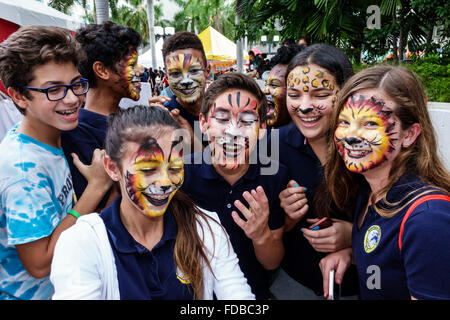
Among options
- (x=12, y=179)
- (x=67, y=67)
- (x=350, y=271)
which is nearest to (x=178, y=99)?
(x=67, y=67)

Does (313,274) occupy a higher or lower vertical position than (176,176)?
lower

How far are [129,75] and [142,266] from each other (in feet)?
5.44

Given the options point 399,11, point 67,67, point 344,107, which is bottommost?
point 344,107

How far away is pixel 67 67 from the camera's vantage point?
186 cm

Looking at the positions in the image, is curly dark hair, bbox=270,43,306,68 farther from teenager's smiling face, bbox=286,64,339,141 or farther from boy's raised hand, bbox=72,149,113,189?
boy's raised hand, bbox=72,149,113,189

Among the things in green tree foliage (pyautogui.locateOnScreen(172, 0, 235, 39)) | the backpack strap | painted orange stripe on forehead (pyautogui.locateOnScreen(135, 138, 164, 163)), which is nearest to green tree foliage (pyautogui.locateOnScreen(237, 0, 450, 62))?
the backpack strap

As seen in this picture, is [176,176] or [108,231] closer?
[108,231]

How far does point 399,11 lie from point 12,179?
20.2ft

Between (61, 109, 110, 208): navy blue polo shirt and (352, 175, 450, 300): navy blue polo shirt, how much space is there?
151 cm

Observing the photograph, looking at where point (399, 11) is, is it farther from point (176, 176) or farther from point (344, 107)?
point (176, 176)

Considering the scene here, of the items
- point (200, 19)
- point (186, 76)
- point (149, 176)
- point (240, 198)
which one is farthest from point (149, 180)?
point (200, 19)

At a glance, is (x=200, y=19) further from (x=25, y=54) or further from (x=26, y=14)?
(x=25, y=54)

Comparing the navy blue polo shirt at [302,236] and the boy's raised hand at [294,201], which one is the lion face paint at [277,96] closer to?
the navy blue polo shirt at [302,236]

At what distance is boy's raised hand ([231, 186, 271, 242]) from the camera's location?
6.26ft
